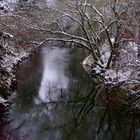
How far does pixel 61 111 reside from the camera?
53.5 feet

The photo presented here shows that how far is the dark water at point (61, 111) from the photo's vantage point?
1386 cm

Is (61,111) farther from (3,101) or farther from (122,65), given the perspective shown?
(122,65)

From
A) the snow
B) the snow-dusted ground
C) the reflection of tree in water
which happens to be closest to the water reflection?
the reflection of tree in water

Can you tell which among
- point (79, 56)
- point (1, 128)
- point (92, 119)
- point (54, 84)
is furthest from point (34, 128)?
point (79, 56)

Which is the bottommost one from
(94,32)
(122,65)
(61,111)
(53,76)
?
(61,111)

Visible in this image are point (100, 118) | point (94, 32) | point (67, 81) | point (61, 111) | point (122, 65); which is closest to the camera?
point (100, 118)

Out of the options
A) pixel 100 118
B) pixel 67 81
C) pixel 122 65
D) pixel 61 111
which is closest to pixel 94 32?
pixel 67 81

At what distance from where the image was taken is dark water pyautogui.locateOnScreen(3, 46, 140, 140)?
1386 cm

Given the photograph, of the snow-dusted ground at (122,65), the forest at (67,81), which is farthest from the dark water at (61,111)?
the snow-dusted ground at (122,65)

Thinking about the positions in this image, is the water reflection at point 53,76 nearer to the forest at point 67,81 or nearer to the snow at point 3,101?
the forest at point 67,81

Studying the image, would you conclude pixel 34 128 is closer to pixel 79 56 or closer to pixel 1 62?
pixel 1 62

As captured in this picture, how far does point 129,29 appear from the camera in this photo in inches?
880

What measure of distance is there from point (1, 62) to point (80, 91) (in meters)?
5.89

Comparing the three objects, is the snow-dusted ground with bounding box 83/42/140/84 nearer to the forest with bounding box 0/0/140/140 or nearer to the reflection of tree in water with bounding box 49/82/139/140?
the forest with bounding box 0/0/140/140
